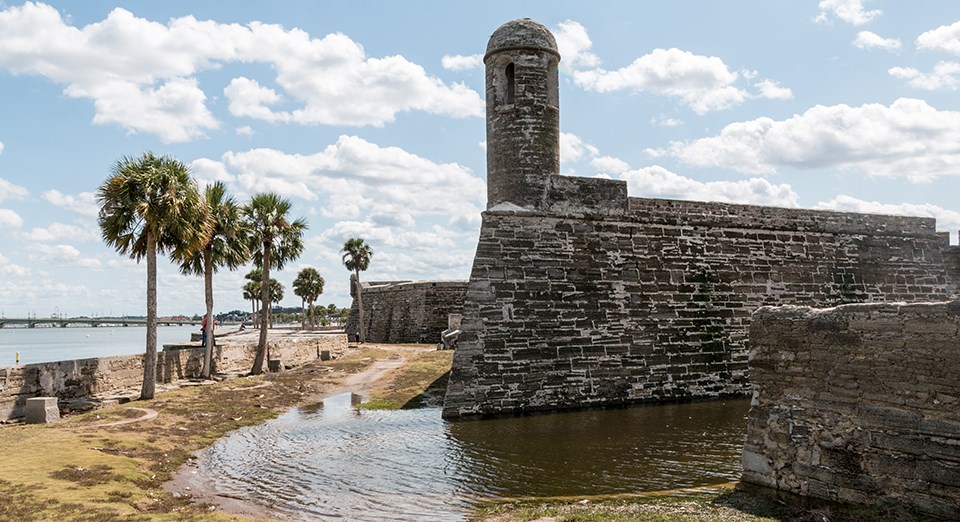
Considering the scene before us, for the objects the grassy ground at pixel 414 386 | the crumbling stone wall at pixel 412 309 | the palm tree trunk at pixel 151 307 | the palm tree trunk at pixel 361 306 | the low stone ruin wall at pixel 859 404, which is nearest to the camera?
the low stone ruin wall at pixel 859 404

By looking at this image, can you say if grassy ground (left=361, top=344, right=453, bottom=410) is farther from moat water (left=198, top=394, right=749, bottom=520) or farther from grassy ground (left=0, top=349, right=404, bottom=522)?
grassy ground (left=0, top=349, right=404, bottom=522)

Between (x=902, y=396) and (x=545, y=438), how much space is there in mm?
5785

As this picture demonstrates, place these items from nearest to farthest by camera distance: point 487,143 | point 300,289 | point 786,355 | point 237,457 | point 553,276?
point 786,355 < point 237,457 < point 553,276 < point 487,143 < point 300,289

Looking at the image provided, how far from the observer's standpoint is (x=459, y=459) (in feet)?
33.2

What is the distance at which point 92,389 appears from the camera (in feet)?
50.1

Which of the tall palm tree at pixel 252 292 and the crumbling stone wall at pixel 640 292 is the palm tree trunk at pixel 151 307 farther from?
the tall palm tree at pixel 252 292

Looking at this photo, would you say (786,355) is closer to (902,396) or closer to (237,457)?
(902,396)

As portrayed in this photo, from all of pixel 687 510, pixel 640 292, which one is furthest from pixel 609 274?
pixel 687 510

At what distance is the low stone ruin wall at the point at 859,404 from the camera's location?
6.45 metres

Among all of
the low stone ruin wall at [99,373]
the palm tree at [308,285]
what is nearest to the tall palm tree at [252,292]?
the palm tree at [308,285]

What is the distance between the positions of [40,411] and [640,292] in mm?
12360

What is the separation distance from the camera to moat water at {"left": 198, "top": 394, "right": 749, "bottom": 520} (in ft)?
27.5

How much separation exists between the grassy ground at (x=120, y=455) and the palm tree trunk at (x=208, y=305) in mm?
2009

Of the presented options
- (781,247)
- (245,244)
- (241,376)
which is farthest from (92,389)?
(781,247)
